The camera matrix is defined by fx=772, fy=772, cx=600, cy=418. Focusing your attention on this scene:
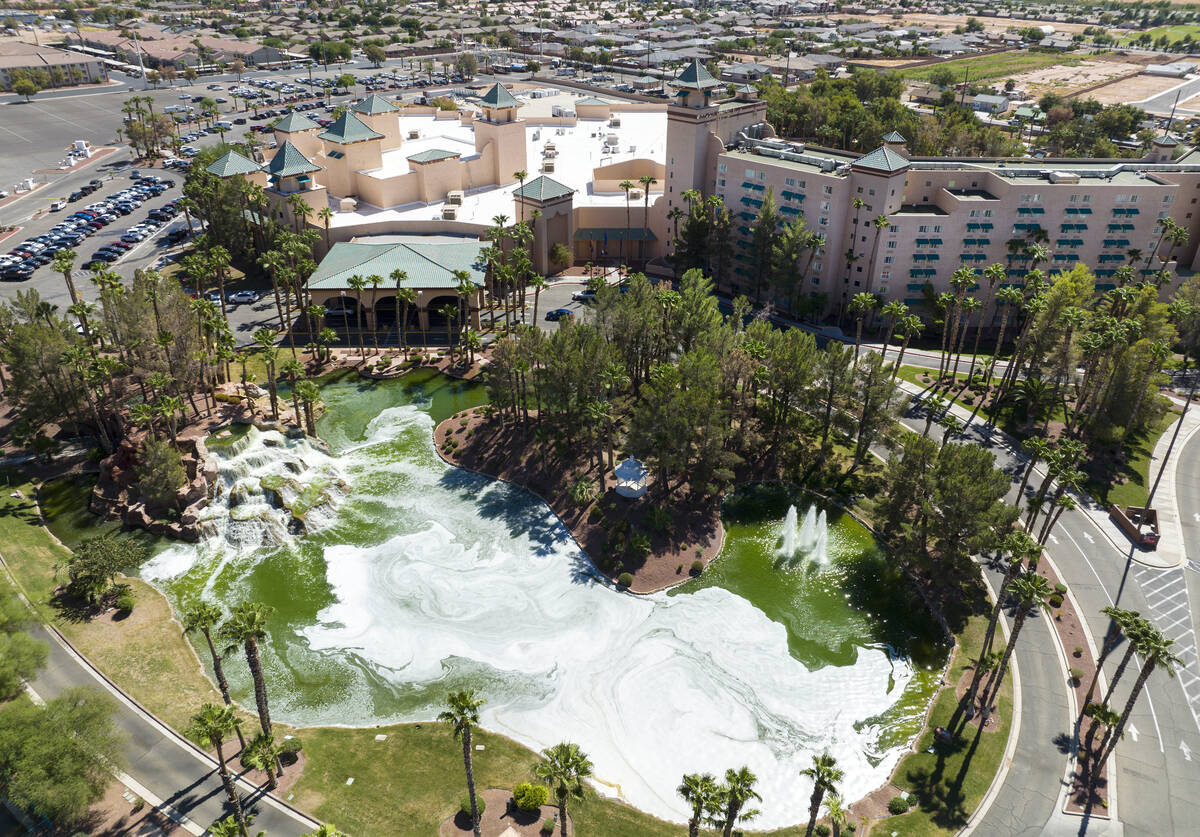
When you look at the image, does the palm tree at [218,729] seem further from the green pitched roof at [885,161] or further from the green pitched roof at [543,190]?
the green pitched roof at [885,161]

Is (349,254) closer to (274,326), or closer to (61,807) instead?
(274,326)

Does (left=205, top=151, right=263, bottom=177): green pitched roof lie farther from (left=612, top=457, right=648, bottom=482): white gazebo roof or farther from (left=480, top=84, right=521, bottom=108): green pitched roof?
(left=612, top=457, right=648, bottom=482): white gazebo roof

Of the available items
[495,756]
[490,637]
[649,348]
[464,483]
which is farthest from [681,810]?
[649,348]

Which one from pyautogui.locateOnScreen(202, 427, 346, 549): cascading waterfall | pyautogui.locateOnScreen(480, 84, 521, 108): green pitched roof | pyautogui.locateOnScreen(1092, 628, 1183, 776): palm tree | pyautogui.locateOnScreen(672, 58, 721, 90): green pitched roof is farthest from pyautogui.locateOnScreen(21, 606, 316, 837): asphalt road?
pyautogui.locateOnScreen(480, 84, 521, 108): green pitched roof

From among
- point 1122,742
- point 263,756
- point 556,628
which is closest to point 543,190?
point 556,628

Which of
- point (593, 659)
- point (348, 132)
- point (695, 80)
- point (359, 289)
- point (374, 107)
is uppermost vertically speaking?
point (695, 80)

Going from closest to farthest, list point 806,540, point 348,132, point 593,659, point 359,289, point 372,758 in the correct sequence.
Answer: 1. point 372,758
2. point 593,659
3. point 806,540
4. point 359,289
5. point 348,132

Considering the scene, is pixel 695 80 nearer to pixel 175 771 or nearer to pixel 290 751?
pixel 290 751
